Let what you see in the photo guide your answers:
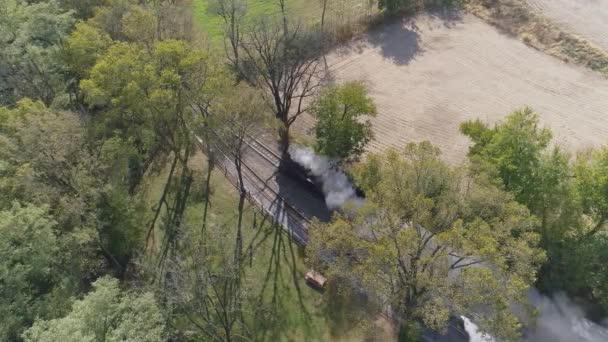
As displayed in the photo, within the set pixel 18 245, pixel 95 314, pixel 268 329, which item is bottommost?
pixel 268 329

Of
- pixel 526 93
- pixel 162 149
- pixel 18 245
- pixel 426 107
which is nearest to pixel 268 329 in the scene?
pixel 18 245

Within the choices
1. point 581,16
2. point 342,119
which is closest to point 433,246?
point 342,119

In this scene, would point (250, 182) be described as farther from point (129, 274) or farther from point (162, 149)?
point (129, 274)

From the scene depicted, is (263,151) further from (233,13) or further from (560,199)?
(560,199)

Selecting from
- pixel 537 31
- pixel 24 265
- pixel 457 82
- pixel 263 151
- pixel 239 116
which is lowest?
pixel 263 151

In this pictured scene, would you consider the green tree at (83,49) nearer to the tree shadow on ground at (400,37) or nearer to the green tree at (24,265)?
the green tree at (24,265)

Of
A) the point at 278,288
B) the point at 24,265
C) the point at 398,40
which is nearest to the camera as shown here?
the point at 24,265
